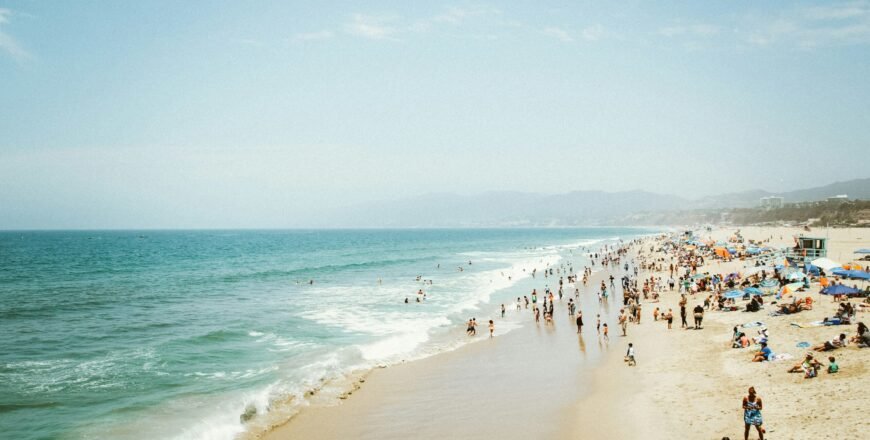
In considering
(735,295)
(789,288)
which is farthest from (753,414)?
(789,288)

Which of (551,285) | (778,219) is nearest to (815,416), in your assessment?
(551,285)

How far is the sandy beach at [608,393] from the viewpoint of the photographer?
11789 millimetres

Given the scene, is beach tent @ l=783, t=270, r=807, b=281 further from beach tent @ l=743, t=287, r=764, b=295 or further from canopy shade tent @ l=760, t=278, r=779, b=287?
beach tent @ l=743, t=287, r=764, b=295

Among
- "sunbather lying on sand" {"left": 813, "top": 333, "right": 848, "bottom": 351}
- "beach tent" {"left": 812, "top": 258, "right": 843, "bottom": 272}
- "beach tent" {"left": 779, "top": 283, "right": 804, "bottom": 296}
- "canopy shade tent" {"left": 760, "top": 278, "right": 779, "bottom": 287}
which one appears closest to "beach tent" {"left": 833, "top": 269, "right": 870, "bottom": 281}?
"beach tent" {"left": 812, "top": 258, "right": 843, "bottom": 272}

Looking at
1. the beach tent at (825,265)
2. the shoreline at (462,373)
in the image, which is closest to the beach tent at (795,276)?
the beach tent at (825,265)

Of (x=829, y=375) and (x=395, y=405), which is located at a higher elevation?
(x=829, y=375)

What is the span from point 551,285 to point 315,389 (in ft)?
103

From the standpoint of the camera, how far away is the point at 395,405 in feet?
47.5

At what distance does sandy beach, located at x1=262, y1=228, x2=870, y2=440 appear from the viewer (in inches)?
464

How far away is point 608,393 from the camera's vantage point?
1497 cm

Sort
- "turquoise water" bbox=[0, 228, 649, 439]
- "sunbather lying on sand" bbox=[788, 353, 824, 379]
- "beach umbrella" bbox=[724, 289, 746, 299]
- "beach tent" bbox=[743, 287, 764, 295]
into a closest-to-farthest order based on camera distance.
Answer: "sunbather lying on sand" bbox=[788, 353, 824, 379] → "turquoise water" bbox=[0, 228, 649, 439] → "beach tent" bbox=[743, 287, 764, 295] → "beach umbrella" bbox=[724, 289, 746, 299]

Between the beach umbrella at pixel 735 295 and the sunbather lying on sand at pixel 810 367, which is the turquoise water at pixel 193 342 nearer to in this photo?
the sunbather lying on sand at pixel 810 367

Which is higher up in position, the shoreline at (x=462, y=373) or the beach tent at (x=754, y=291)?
the beach tent at (x=754, y=291)

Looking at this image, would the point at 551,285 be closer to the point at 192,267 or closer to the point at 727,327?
the point at 727,327
